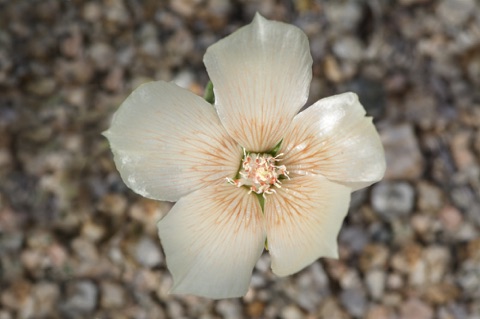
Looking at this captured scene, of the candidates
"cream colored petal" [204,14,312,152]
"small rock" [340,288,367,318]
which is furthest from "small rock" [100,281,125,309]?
"cream colored petal" [204,14,312,152]

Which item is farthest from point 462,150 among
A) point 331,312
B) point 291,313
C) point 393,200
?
point 291,313

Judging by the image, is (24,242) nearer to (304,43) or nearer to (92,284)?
(92,284)

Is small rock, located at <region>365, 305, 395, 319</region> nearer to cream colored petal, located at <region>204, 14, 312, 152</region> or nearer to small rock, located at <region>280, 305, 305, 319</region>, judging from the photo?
small rock, located at <region>280, 305, 305, 319</region>

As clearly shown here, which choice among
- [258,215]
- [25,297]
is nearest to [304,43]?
[258,215]

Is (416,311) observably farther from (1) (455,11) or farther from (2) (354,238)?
(1) (455,11)

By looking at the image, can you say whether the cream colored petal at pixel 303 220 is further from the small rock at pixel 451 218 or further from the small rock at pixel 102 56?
the small rock at pixel 102 56

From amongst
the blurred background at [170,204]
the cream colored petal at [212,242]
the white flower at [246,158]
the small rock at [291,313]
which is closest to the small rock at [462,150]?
the blurred background at [170,204]
